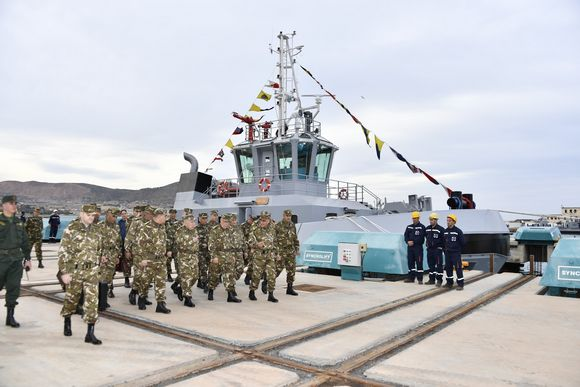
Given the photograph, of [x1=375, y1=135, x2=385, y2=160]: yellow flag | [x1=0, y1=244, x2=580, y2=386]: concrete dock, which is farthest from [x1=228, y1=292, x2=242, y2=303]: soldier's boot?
[x1=375, y1=135, x2=385, y2=160]: yellow flag

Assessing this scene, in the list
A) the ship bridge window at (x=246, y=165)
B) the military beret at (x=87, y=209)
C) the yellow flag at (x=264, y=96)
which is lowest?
the military beret at (x=87, y=209)

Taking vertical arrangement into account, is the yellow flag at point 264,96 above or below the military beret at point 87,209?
above

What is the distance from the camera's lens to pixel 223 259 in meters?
6.48

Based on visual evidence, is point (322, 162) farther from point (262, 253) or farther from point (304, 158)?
point (262, 253)

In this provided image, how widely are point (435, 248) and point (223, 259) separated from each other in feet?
13.8

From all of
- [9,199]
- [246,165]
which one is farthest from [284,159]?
[9,199]

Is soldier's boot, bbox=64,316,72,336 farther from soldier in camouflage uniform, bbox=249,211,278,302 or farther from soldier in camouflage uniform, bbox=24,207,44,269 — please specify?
soldier in camouflage uniform, bbox=24,207,44,269

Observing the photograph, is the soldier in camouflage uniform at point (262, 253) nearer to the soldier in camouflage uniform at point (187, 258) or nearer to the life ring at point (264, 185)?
the soldier in camouflage uniform at point (187, 258)

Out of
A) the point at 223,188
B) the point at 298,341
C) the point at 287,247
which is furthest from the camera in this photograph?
the point at 223,188

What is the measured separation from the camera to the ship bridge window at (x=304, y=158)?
14711mm

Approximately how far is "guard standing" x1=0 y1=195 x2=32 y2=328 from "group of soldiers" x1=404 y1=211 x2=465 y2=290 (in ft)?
21.4

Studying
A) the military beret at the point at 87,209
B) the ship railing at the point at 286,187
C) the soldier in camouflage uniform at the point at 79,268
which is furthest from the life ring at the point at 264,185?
the soldier in camouflage uniform at the point at 79,268

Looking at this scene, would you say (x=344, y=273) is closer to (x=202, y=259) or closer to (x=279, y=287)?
(x=279, y=287)

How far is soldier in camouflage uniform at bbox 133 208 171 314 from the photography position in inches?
219
